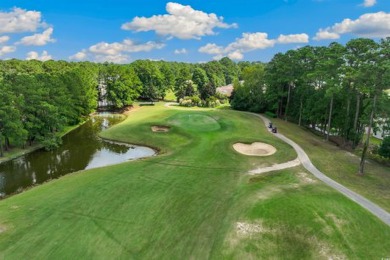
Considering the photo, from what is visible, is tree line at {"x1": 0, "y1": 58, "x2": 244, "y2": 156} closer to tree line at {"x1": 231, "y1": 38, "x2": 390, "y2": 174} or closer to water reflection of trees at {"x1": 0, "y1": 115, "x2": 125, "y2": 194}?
water reflection of trees at {"x1": 0, "y1": 115, "x2": 125, "y2": 194}

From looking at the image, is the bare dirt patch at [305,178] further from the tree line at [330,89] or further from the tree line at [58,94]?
the tree line at [58,94]

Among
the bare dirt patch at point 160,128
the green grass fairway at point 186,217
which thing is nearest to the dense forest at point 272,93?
the green grass fairway at point 186,217

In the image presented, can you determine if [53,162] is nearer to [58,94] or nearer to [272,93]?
[58,94]

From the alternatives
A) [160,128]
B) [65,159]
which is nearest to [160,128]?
[160,128]

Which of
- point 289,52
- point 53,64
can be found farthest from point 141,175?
point 53,64

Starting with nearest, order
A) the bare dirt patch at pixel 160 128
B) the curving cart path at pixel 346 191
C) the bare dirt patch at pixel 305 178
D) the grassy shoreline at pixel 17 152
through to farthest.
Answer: the curving cart path at pixel 346 191 < the bare dirt patch at pixel 305 178 < the grassy shoreline at pixel 17 152 < the bare dirt patch at pixel 160 128

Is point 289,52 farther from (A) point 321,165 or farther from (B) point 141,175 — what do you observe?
(B) point 141,175
